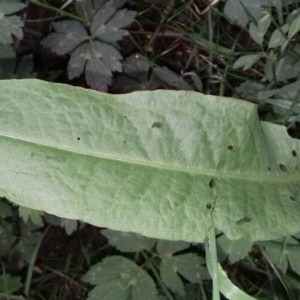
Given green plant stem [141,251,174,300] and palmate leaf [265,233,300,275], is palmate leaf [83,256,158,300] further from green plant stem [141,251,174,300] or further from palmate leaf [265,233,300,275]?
palmate leaf [265,233,300,275]

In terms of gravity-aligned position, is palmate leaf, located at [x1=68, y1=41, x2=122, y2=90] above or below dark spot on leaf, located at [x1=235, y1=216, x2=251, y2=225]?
below

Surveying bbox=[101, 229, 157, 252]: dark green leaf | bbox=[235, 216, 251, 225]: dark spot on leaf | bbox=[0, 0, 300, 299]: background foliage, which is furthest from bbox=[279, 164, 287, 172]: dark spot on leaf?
bbox=[101, 229, 157, 252]: dark green leaf

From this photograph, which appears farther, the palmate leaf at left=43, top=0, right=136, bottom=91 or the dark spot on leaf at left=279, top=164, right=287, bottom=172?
the palmate leaf at left=43, top=0, right=136, bottom=91

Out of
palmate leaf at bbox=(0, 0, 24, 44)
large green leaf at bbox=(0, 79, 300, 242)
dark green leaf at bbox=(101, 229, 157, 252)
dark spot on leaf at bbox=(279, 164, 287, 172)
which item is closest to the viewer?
large green leaf at bbox=(0, 79, 300, 242)

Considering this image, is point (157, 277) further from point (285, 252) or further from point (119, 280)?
point (285, 252)

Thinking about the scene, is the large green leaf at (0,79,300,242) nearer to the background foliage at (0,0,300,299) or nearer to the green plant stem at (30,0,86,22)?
the background foliage at (0,0,300,299)

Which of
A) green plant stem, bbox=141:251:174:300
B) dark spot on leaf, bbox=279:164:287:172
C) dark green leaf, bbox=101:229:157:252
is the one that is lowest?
green plant stem, bbox=141:251:174:300

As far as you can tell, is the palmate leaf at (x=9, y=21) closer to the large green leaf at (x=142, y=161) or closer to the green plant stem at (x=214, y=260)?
the large green leaf at (x=142, y=161)

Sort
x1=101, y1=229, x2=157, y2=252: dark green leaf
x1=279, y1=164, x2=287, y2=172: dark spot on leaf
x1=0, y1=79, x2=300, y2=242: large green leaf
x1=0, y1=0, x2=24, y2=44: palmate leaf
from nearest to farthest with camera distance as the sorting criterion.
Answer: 1. x1=0, y1=79, x2=300, y2=242: large green leaf
2. x1=279, y1=164, x2=287, y2=172: dark spot on leaf
3. x1=0, y1=0, x2=24, y2=44: palmate leaf
4. x1=101, y1=229, x2=157, y2=252: dark green leaf
